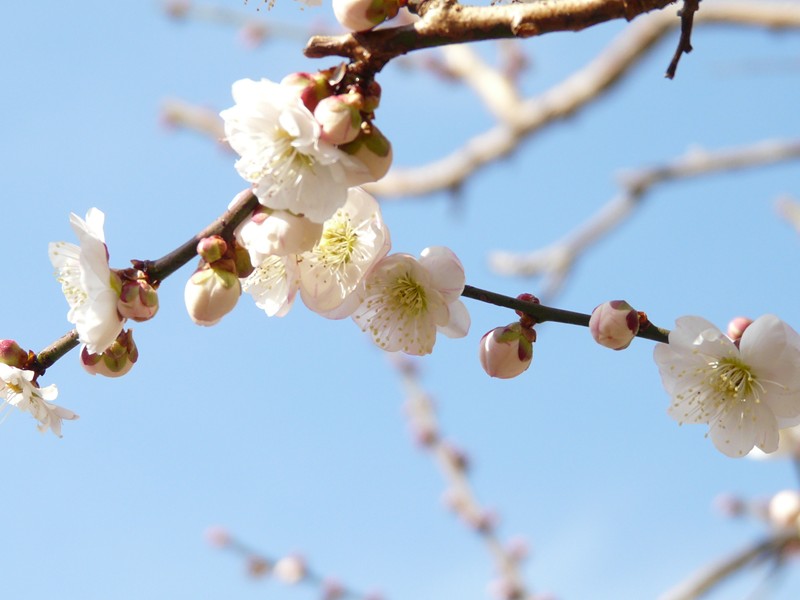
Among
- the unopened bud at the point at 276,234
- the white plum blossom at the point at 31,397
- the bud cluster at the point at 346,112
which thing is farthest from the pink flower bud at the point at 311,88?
the white plum blossom at the point at 31,397

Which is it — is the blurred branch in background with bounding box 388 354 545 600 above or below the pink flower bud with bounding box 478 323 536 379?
above

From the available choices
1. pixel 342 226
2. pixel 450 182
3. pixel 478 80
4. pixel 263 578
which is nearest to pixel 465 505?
pixel 263 578

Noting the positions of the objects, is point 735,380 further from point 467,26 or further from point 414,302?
point 467,26

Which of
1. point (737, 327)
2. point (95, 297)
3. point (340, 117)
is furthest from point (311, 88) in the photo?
point (737, 327)

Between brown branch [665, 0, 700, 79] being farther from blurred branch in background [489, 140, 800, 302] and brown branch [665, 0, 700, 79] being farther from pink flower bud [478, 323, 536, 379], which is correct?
blurred branch in background [489, 140, 800, 302]

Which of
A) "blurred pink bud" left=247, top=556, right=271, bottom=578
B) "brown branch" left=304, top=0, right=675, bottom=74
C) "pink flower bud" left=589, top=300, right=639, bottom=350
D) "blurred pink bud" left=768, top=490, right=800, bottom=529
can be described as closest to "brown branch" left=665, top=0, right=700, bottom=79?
"brown branch" left=304, top=0, right=675, bottom=74

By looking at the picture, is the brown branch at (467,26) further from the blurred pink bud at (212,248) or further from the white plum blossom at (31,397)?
the white plum blossom at (31,397)

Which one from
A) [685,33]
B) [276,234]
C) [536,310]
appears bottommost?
[276,234]
